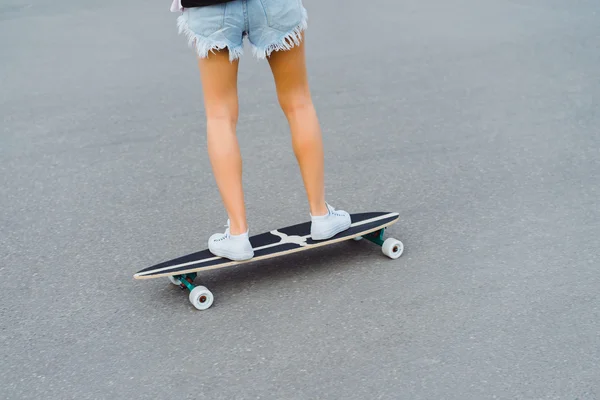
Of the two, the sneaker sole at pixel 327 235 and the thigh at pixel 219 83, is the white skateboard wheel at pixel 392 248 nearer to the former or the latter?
the sneaker sole at pixel 327 235

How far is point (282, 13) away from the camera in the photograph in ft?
13.4

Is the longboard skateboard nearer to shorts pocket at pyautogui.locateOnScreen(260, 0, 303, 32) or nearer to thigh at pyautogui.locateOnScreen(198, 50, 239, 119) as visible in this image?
thigh at pyautogui.locateOnScreen(198, 50, 239, 119)

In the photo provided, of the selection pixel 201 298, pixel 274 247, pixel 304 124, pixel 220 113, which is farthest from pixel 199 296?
pixel 304 124

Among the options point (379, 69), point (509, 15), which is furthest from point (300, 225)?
point (509, 15)

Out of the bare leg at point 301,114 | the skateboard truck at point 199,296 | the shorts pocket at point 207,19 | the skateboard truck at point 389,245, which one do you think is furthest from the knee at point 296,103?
the skateboard truck at point 199,296

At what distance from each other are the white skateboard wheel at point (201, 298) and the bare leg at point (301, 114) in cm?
68

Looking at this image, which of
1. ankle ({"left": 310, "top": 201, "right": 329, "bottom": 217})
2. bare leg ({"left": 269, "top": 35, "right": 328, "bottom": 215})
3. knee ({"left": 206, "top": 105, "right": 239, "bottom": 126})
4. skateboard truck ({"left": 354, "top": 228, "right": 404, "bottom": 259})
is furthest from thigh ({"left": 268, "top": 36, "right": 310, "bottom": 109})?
skateboard truck ({"left": 354, "top": 228, "right": 404, "bottom": 259})

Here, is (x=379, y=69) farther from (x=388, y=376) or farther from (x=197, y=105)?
(x=388, y=376)

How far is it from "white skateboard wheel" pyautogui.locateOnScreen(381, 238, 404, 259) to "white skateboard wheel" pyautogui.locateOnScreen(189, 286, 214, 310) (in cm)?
93

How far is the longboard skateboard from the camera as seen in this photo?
413cm

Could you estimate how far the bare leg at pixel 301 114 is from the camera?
4.25 metres

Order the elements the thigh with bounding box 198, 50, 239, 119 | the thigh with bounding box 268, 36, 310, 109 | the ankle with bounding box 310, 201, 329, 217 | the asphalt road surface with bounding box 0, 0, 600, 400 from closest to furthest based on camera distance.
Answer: the asphalt road surface with bounding box 0, 0, 600, 400 → the thigh with bounding box 198, 50, 239, 119 → the thigh with bounding box 268, 36, 310, 109 → the ankle with bounding box 310, 201, 329, 217

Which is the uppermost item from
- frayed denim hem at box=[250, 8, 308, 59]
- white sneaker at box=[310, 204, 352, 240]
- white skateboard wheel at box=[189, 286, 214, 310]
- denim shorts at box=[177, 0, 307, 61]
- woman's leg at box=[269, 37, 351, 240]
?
denim shorts at box=[177, 0, 307, 61]

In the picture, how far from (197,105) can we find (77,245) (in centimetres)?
268
